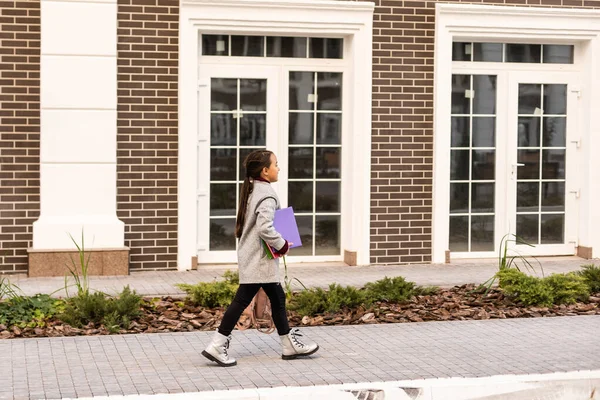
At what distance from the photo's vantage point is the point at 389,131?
585 inches

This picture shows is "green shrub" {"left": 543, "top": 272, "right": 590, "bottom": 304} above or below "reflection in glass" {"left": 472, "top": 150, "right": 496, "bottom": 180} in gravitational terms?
below

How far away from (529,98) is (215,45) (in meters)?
4.23

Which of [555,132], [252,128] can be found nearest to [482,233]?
[555,132]

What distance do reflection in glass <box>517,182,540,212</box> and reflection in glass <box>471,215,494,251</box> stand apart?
449 millimetres

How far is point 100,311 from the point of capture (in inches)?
391

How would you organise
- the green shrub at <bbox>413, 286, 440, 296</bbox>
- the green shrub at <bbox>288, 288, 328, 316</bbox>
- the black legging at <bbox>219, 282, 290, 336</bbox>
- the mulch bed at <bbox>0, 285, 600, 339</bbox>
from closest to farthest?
the black legging at <bbox>219, 282, 290, 336</bbox> < the mulch bed at <bbox>0, 285, 600, 339</bbox> < the green shrub at <bbox>288, 288, 328, 316</bbox> < the green shrub at <bbox>413, 286, 440, 296</bbox>

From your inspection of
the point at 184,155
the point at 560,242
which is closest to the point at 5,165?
the point at 184,155

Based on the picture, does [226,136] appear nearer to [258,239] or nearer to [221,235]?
Result: [221,235]

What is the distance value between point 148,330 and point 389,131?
590cm

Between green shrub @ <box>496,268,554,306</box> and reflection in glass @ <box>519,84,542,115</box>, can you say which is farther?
reflection in glass @ <box>519,84,542,115</box>

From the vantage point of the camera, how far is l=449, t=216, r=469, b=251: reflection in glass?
50.1 feet

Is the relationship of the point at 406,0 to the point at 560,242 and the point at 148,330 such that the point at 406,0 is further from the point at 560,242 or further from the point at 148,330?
the point at 148,330

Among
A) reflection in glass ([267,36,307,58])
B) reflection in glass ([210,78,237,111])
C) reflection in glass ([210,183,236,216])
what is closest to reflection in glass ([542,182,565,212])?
reflection in glass ([267,36,307,58])

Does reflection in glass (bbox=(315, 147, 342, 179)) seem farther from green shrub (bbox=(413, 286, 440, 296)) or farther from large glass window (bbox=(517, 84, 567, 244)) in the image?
green shrub (bbox=(413, 286, 440, 296))
